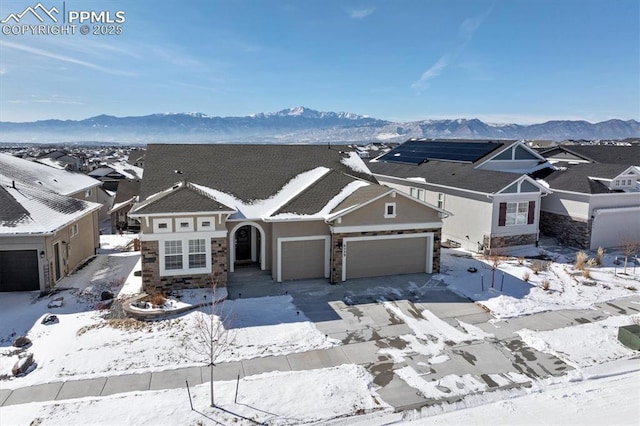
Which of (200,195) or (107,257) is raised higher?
(200,195)

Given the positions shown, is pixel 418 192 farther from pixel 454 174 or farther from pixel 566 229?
pixel 566 229

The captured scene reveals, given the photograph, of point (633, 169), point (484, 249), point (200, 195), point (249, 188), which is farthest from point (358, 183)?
point (633, 169)

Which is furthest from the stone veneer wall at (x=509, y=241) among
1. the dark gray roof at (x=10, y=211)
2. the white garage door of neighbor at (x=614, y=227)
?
the dark gray roof at (x=10, y=211)

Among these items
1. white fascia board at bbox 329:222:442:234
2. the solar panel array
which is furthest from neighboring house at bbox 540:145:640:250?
white fascia board at bbox 329:222:442:234

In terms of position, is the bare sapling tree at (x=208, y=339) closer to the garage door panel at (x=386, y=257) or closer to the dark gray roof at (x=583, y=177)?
the garage door panel at (x=386, y=257)

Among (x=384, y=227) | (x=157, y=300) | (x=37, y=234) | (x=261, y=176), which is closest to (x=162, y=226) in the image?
(x=157, y=300)

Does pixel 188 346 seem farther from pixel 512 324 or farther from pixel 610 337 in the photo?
pixel 610 337

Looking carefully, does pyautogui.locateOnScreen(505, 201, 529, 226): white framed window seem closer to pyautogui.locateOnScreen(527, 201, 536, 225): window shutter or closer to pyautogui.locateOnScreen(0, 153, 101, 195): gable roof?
pyautogui.locateOnScreen(527, 201, 536, 225): window shutter

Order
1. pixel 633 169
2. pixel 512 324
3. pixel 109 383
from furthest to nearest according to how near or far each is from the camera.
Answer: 1. pixel 633 169
2. pixel 512 324
3. pixel 109 383
